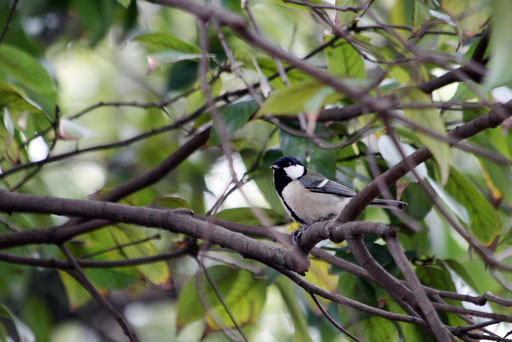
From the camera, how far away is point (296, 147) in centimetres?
227

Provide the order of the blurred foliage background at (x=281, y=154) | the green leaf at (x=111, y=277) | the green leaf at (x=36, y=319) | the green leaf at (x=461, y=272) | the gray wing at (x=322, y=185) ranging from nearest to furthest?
the blurred foliage background at (x=281, y=154)
the green leaf at (x=461, y=272)
the green leaf at (x=111, y=277)
the gray wing at (x=322, y=185)
the green leaf at (x=36, y=319)

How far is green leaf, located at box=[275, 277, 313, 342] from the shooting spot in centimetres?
238

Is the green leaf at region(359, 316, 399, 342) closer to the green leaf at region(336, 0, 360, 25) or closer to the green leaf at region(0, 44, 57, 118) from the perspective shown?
the green leaf at region(336, 0, 360, 25)

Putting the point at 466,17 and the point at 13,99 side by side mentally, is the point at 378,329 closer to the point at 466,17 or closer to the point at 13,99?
the point at 466,17

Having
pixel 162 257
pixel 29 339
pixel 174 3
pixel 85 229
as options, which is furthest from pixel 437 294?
pixel 29 339

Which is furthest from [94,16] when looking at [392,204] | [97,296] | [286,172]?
[392,204]

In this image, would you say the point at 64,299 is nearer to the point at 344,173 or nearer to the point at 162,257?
the point at 162,257

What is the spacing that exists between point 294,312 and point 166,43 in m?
1.28

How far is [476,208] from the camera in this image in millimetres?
2256

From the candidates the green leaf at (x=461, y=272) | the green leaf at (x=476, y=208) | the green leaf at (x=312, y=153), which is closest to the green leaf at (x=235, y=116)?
the green leaf at (x=312, y=153)

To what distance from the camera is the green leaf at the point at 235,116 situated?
7.41 ft

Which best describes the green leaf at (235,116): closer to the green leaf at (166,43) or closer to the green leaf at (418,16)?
the green leaf at (166,43)

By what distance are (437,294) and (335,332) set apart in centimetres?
120

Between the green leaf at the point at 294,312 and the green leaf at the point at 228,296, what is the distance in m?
0.10
